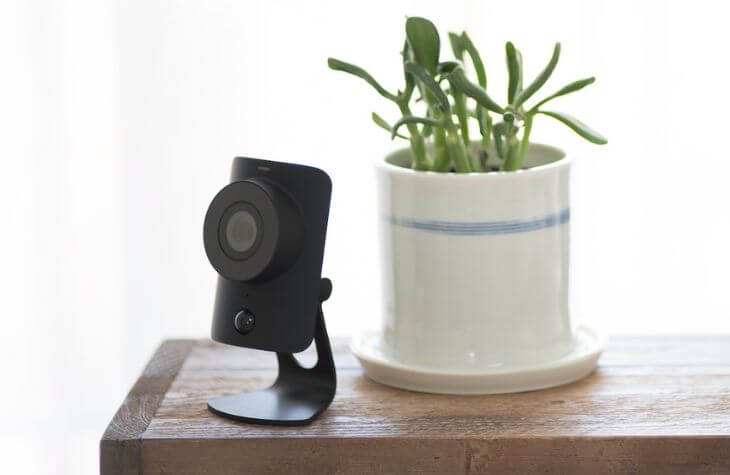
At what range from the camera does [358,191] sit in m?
1.82

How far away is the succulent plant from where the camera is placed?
38.3 inches

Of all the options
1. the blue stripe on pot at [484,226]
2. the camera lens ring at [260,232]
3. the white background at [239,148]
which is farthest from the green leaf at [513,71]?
the white background at [239,148]

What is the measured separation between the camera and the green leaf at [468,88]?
3.15 ft

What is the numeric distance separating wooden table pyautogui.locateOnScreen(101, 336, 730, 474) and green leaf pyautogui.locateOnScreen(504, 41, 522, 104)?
0.30 meters

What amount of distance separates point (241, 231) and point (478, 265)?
235mm

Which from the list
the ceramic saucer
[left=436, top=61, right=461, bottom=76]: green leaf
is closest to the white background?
the ceramic saucer

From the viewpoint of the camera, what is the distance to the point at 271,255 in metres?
0.92

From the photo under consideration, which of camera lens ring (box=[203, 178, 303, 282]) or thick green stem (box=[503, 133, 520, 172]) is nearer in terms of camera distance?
camera lens ring (box=[203, 178, 303, 282])

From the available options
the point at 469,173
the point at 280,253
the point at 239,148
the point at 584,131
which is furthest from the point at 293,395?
the point at 239,148

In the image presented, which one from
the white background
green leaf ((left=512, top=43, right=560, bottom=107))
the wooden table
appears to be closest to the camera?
the wooden table

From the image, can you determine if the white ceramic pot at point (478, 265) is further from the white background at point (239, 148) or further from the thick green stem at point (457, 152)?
the white background at point (239, 148)

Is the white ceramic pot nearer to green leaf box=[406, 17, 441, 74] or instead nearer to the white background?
green leaf box=[406, 17, 441, 74]

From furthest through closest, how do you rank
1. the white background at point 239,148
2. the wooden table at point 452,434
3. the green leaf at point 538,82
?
1. the white background at point 239,148
2. the green leaf at point 538,82
3. the wooden table at point 452,434

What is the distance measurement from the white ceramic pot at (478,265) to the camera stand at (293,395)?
0.08 meters
